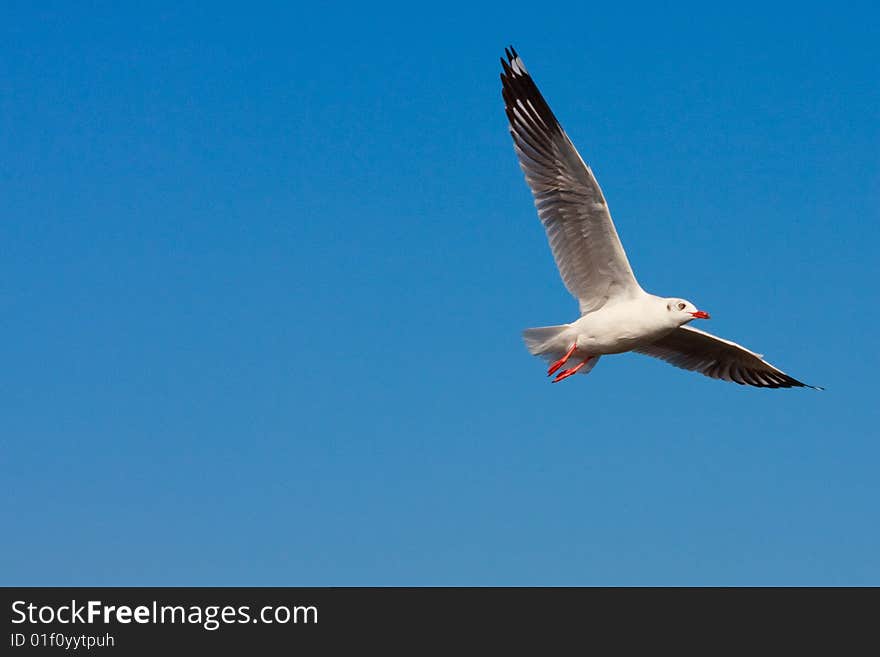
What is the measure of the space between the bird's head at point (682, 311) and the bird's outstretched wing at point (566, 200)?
361 millimetres

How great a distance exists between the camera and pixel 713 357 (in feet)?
47.6

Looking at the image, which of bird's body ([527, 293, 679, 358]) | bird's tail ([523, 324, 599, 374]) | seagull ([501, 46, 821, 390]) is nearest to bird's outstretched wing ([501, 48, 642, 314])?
seagull ([501, 46, 821, 390])

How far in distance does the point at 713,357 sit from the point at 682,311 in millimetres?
2359

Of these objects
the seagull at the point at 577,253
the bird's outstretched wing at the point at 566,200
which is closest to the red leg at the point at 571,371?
the seagull at the point at 577,253

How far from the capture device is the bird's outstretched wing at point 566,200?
11867 mm

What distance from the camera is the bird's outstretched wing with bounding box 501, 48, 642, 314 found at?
38.9 ft

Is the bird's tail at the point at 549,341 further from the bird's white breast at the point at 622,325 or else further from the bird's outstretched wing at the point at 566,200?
the bird's outstretched wing at the point at 566,200

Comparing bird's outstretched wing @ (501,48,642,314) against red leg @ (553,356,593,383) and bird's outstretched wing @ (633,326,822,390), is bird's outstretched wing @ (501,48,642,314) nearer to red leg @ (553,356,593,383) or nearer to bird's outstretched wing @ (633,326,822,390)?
red leg @ (553,356,593,383)

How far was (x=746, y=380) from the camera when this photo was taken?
14.8m

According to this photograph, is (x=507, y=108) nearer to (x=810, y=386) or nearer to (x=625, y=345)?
(x=625, y=345)

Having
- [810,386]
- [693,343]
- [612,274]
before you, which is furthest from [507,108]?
[810,386]

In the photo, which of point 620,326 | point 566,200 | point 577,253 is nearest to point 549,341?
point 620,326
